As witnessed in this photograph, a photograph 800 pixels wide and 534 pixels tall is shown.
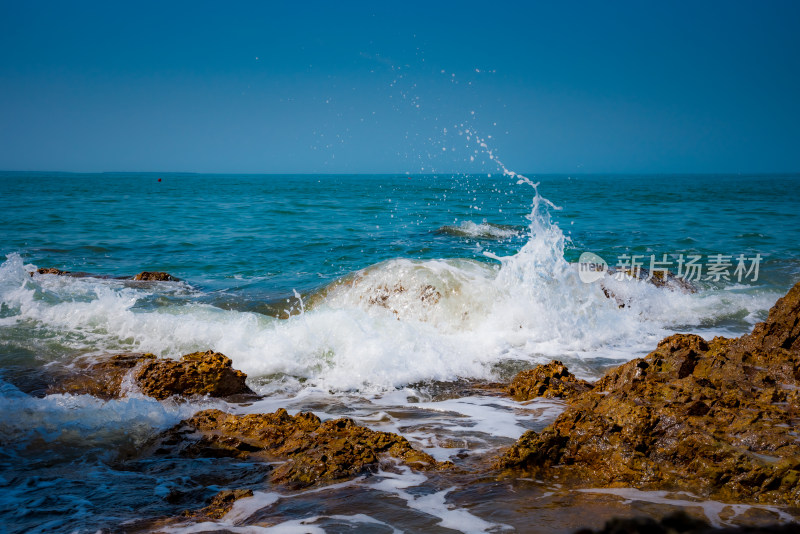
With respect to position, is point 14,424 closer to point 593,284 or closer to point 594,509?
point 594,509

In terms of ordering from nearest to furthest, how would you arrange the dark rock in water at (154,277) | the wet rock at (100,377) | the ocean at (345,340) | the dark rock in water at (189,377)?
the ocean at (345,340) → the dark rock in water at (189,377) → the wet rock at (100,377) → the dark rock in water at (154,277)

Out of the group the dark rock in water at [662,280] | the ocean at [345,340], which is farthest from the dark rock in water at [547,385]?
the dark rock in water at [662,280]

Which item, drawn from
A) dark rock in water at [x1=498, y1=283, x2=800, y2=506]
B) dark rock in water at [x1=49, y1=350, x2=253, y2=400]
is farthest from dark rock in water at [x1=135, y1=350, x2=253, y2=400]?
dark rock in water at [x1=498, y1=283, x2=800, y2=506]

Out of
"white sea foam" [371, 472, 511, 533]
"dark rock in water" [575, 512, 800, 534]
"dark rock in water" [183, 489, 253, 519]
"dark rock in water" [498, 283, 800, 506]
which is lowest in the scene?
"dark rock in water" [183, 489, 253, 519]

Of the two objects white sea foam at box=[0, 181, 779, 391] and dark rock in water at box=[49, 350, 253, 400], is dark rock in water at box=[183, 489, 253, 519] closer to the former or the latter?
dark rock in water at box=[49, 350, 253, 400]

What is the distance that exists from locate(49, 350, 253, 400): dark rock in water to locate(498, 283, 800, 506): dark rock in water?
3116mm

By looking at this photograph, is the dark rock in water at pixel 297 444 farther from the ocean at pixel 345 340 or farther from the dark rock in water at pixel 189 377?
the dark rock in water at pixel 189 377

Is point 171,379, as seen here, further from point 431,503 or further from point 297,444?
point 431,503

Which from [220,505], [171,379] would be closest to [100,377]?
[171,379]

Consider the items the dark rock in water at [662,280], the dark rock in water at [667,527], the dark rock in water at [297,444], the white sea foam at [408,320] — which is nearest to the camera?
the dark rock in water at [667,527]

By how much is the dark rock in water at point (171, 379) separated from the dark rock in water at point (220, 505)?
7.72 ft

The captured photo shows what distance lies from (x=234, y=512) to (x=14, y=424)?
8.56ft

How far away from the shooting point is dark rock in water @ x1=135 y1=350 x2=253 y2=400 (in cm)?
552

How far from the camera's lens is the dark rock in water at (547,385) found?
5.35 meters
